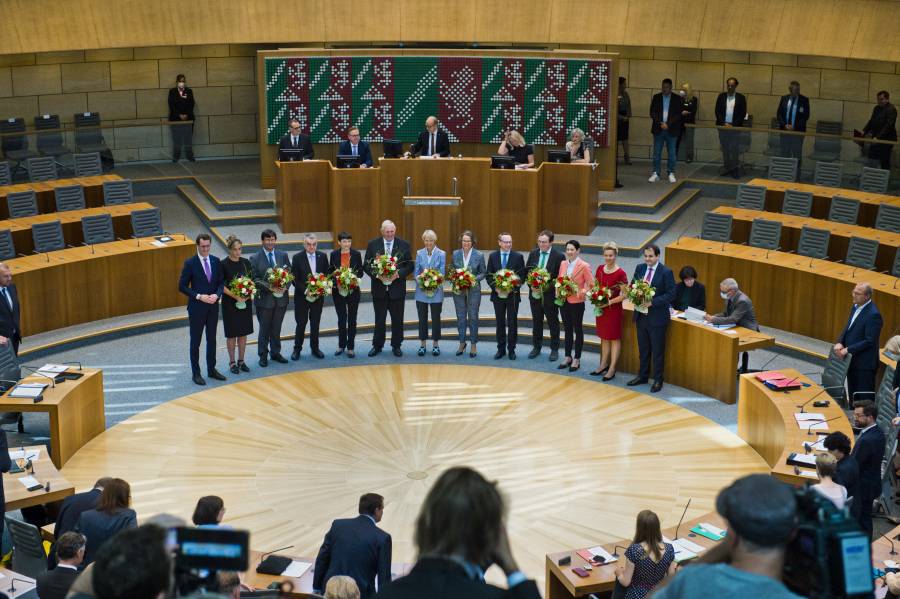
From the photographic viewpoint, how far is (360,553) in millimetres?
6766

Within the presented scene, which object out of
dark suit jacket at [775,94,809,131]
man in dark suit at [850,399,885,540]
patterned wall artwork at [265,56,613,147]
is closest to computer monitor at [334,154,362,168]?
patterned wall artwork at [265,56,613,147]

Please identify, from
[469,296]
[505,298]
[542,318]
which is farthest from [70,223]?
[542,318]

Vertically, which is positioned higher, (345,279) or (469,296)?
(345,279)

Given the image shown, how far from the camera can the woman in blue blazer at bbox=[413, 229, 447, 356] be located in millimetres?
12859

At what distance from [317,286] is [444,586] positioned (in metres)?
9.89

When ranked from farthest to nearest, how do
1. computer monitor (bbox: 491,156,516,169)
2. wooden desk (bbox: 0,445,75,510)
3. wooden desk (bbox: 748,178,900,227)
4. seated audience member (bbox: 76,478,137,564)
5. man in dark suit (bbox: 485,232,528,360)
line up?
computer monitor (bbox: 491,156,516,169) → wooden desk (bbox: 748,178,900,227) → man in dark suit (bbox: 485,232,528,360) → wooden desk (bbox: 0,445,75,510) → seated audience member (bbox: 76,478,137,564)

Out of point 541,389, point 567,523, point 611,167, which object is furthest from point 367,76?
point 567,523

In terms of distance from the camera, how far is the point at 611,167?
17391mm

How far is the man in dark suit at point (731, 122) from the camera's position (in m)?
17.6

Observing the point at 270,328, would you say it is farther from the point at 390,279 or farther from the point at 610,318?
the point at 610,318

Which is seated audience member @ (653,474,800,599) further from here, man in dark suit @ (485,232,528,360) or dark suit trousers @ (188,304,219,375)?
man in dark suit @ (485,232,528,360)

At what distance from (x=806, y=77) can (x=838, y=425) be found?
420 inches

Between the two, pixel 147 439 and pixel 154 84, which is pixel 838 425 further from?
pixel 154 84

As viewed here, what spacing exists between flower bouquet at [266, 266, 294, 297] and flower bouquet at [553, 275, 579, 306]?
289cm
